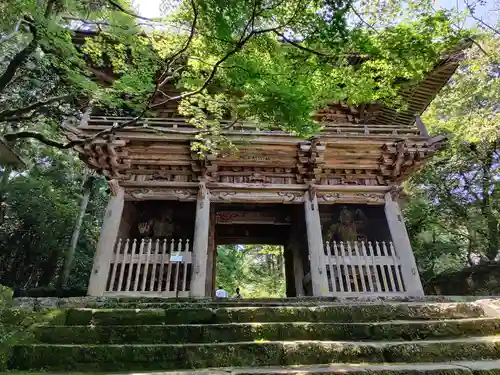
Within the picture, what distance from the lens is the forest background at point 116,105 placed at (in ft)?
16.3

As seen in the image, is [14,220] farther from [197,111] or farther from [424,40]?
[424,40]

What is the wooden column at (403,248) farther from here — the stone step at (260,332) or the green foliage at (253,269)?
the green foliage at (253,269)

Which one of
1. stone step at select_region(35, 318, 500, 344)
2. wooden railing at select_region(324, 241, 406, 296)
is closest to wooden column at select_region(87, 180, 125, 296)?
stone step at select_region(35, 318, 500, 344)

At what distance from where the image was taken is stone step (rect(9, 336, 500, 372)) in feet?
8.15

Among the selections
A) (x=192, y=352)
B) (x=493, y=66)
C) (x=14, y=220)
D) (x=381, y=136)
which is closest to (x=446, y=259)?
(x=493, y=66)

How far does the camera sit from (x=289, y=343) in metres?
2.59

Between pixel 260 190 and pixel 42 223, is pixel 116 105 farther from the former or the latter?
pixel 42 223

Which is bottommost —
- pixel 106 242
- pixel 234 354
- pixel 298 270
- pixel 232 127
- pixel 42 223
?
pixel 234 354

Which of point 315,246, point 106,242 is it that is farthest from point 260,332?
point 106,242

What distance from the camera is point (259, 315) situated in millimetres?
3342

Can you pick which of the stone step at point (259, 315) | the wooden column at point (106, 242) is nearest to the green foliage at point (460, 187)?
the stone step at point (259, 315)

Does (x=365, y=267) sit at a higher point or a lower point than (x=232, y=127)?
lower

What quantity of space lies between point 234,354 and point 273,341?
409 mm

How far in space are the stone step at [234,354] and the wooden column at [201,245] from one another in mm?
3907
